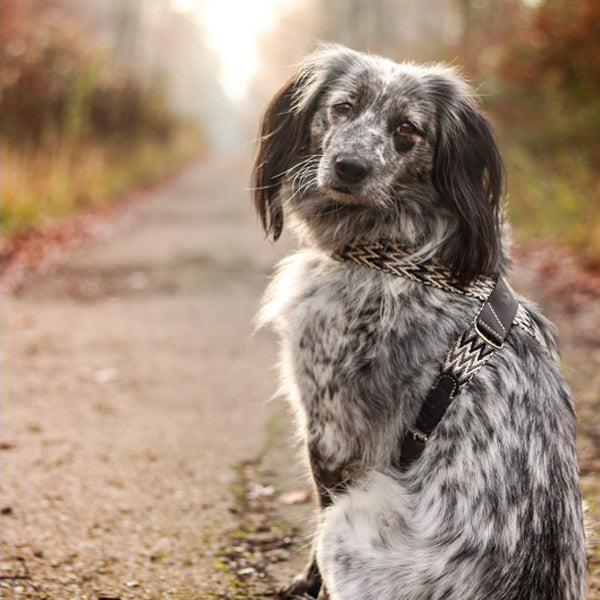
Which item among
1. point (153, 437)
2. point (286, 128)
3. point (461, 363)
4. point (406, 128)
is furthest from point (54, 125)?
point (461, 363)

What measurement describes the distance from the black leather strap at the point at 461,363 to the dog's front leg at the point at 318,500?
313 mm

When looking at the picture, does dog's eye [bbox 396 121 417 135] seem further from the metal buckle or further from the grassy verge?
the grassy verge

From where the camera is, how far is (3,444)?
13.5 ft

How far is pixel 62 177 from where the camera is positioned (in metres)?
12.5

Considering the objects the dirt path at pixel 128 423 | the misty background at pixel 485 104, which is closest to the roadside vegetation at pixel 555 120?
the misty background at pixel 485 104

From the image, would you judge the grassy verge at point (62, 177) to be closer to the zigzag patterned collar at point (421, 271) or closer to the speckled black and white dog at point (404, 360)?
the speckled black and white dog at point (404, 360)

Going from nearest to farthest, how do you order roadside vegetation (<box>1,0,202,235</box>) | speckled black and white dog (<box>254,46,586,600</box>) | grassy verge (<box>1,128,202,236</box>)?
speckled black and white dog (<box>254,46,586,600</box>), grassy verge (<box>1,128,202,236</box>), roadside vegetation (<box>1,0,202,235</box>)

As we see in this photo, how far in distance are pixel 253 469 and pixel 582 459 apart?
69.5 inches

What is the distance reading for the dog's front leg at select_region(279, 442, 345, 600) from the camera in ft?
8.68

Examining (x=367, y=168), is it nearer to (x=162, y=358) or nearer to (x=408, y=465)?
(x=408, y=465)

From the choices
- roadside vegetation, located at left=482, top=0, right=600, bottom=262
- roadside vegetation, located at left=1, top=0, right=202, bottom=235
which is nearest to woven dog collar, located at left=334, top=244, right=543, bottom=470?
roadside vegetation, located at left=482, top=0, right=600, bottom=262

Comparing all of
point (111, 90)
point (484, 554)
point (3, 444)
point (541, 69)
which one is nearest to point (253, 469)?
point (3, 444)

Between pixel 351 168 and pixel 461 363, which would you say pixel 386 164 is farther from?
pixel 461 363

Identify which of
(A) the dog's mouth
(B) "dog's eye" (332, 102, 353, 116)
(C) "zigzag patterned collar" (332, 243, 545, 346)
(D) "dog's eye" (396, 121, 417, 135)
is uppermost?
(B) "dog's eye" (332, 102, 353, 116)
